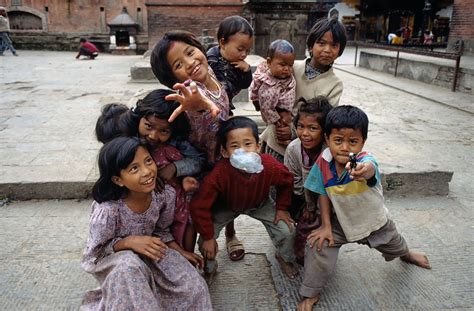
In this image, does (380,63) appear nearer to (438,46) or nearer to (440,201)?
(438,46)

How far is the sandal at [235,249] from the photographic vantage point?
2.57 m

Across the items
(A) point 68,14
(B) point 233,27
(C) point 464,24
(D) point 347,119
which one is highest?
(A) point 68,14

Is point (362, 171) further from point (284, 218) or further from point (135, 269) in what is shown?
point (135, 269)

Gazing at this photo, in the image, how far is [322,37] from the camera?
238 cm

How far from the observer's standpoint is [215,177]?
2100 millimetres

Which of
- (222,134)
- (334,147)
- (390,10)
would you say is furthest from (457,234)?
(390,10)

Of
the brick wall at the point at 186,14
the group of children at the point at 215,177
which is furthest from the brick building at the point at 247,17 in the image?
the group of children at the point at 215,177

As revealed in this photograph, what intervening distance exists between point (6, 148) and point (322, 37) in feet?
11.2

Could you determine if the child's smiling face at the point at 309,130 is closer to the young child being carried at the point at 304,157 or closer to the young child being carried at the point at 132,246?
the young child being carried at the point at 304,157

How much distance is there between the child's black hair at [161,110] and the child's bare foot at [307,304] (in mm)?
1097

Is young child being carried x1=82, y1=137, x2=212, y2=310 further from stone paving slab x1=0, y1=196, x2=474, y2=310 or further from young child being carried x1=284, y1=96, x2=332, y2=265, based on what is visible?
young child being carried x1=284, y1=96, x2=332, y2=265

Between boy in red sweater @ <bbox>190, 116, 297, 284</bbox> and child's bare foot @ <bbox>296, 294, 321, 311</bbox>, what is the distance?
0.26 metres

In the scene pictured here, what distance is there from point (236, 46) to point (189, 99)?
60cm

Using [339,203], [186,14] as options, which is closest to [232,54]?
[339,203]
